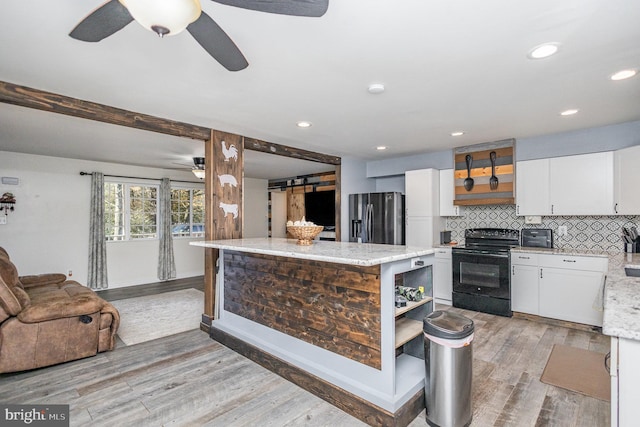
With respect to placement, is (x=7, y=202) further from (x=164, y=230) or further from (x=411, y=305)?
(x=411, y=305)

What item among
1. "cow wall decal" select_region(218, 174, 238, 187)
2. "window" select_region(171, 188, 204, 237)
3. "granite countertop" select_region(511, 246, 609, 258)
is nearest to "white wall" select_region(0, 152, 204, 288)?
"window" select_region(171, 188, 204, 237)

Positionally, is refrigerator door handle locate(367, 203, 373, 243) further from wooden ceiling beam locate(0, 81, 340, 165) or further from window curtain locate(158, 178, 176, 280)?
window curtain locate(158, 178, 176, 280)

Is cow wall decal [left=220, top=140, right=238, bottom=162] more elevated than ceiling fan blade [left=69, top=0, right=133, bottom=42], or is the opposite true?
ceiling fan blade [left=69, top=0, right=133, bottom=42]

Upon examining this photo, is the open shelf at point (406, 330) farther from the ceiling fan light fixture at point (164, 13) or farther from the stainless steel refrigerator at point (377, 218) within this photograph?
the stainless steel refrigerator at point (377, 218)

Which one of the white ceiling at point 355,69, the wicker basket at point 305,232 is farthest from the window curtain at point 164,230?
the wicker basket at point 305,232

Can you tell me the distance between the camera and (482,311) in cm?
431

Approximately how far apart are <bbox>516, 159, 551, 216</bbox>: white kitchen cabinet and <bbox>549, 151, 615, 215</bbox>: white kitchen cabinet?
0.21 ft

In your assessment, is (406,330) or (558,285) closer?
(406,330)

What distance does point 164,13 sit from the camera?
1.15m

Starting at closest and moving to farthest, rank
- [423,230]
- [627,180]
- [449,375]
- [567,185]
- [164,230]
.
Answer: [449,375], [627,180], [567,185], [423,230], [164,230]

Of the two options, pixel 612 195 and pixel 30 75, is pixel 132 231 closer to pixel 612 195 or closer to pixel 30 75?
pixel 30 75

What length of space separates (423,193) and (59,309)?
15.7 ft

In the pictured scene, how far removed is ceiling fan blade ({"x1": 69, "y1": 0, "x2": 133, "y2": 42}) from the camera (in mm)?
1341

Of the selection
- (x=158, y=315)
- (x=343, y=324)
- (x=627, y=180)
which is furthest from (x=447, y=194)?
(x=158, y=315)
